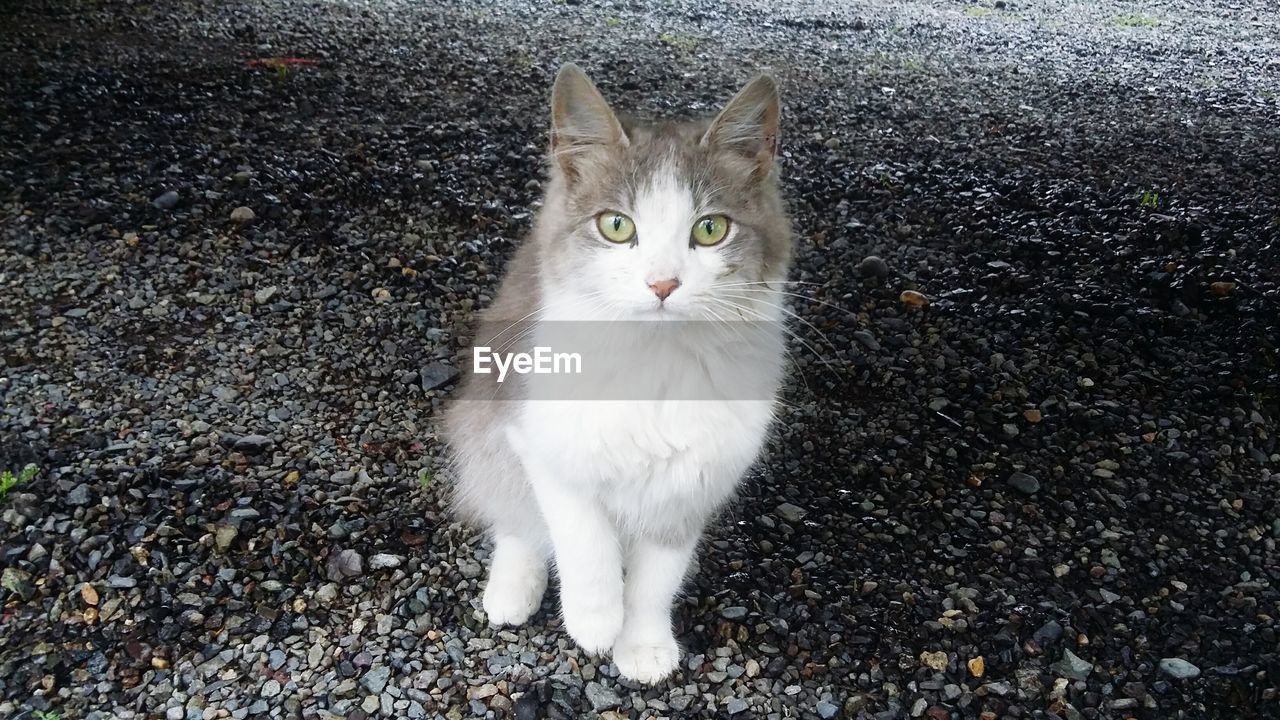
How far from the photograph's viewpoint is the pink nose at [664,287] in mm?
1114

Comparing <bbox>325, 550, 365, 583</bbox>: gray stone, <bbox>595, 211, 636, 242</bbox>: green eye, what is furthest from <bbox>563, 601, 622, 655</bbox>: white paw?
<bbox>595, 211, 636, 242</bbox>: green eye

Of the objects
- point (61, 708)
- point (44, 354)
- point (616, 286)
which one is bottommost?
point (61, 708)

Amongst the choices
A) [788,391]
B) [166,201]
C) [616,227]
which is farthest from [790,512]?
[166,201]

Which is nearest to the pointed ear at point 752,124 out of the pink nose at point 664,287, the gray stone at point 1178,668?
the pink nose at point 664,287

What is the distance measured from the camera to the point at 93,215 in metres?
2.23

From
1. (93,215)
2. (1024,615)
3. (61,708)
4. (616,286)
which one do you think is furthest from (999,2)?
(61,708)

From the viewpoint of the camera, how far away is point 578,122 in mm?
1229

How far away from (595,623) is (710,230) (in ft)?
2.03

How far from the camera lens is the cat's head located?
1148mm

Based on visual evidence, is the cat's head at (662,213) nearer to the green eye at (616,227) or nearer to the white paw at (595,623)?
→ the green eye at (616,227)

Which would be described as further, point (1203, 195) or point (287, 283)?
point (1203, 195)

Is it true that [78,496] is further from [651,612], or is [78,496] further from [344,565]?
[651,612]

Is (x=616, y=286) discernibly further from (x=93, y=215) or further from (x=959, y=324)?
(x=93, y=215)

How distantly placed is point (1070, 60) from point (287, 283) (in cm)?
286
